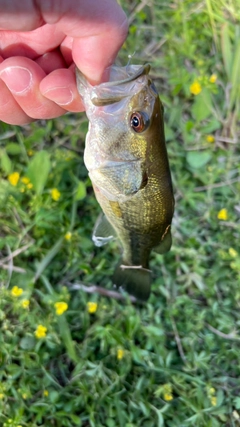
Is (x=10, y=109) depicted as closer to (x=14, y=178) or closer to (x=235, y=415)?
(x=14, y=178)

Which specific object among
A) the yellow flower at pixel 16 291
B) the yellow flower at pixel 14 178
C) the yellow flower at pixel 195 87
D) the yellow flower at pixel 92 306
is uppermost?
the yellow flower at pixel 14 178

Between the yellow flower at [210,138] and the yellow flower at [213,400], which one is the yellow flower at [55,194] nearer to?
the yellow flower at [210,138]

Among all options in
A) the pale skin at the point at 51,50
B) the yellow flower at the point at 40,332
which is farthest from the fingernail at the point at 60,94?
the yellow flower at the point at 40,332

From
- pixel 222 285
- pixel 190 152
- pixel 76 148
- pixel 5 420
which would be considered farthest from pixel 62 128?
pixel 5 420

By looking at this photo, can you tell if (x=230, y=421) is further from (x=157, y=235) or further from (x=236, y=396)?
(x=157, y=235)

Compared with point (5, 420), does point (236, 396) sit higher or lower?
lower

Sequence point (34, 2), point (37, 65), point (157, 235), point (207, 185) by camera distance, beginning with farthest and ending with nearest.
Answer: point (207, 185) → point (157, 235) → point (37, 65) → point (34, 2)
